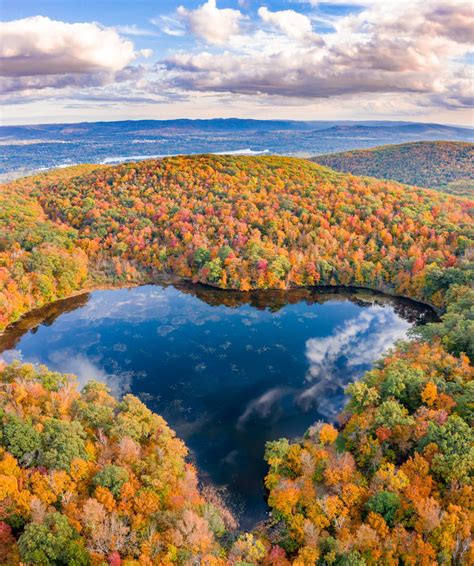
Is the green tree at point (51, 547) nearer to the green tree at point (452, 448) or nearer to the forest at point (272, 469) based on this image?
the forest at point (272, 469)

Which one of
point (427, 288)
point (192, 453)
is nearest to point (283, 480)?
point (192, 453)

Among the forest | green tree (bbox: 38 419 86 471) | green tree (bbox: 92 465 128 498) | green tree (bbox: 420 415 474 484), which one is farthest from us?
green tree (bbox: 38 419 86 471)

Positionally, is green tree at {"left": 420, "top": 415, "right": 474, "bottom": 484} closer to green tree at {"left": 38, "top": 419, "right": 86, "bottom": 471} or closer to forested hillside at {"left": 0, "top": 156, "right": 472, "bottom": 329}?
green tree at {"left": 38, "top": 419, "right": 86, "bottom": 471}

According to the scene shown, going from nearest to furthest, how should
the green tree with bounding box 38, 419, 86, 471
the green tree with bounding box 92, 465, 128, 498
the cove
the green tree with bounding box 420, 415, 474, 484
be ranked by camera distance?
the green tree with bounding box 92, 465, 128, 498
the green tree with bounding box 420, 415, 474, 484
the green tree with bounding box 38, 419, 86, 471
the cove

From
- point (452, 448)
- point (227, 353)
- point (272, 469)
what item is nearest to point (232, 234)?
point (227, 353)

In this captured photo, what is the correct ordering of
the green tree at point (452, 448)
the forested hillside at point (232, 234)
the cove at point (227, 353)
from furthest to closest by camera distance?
the forested hillside at point (232, 234)
the cove at point (227, 353)
the green tree at point (452, 448)

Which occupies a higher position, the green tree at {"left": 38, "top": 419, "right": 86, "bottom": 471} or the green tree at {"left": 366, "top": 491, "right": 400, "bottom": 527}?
the green tree at {"left": 38, "top": 419, "right": 86, "bottom": 471}

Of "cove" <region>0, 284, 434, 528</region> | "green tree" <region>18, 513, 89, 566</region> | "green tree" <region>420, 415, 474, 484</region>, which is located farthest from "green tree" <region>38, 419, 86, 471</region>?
"green tree" <region>420, 415, 474, 484</region>

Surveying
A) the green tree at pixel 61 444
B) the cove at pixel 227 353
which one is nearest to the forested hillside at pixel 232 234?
the cove at pixel 227 353

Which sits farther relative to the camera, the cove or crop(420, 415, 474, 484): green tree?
the cove
